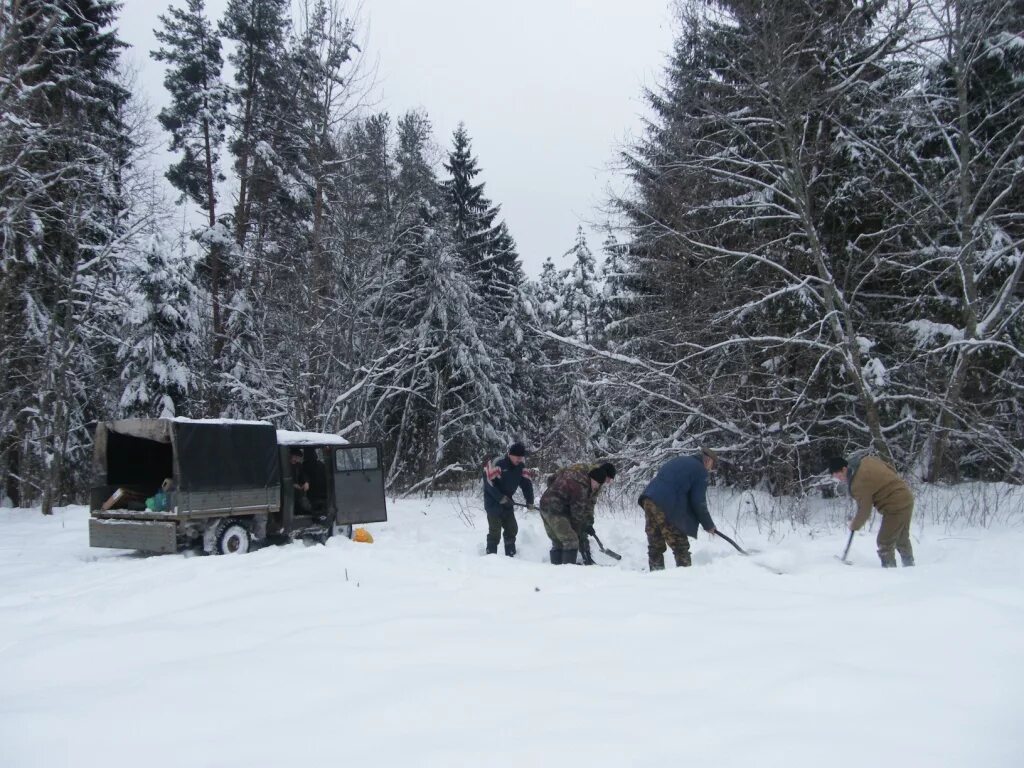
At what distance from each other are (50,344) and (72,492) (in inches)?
288

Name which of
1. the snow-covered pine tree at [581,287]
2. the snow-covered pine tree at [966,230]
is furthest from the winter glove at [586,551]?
the snow-covered pine tree at [581,287]

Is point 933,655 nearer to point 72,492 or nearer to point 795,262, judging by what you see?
point 795,262

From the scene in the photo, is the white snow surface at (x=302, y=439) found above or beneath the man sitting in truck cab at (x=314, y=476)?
above

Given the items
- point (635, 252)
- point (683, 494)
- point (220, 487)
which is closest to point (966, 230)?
point (635, 252)

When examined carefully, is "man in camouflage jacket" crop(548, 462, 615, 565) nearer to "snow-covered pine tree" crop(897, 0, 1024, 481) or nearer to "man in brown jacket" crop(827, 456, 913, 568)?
"man in brown jacket" crop(827, 456, 913, 568)

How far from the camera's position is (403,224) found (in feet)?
66.6

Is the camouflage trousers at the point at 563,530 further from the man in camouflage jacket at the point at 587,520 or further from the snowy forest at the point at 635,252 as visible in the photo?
the snowy forest at the point at 635,252

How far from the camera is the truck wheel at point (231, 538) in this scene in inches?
422

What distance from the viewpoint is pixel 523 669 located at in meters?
4.11

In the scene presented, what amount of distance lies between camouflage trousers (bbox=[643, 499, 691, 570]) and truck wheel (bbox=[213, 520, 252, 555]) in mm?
6205

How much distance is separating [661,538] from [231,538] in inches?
255

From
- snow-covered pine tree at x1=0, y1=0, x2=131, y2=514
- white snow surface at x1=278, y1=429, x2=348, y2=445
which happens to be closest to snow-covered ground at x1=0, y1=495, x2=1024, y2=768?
white snow surface at x1=278, y1=429, x2=348, y2=445

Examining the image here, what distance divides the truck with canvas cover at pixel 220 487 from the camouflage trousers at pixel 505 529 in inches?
116

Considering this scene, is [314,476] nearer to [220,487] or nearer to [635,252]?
[220,487]
